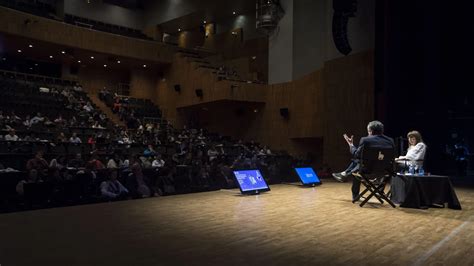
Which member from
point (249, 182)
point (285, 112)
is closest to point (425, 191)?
point (249, 182)

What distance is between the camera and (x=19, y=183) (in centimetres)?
632

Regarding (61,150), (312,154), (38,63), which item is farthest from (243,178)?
(38,63)

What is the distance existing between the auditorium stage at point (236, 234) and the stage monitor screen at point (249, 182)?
3.13 ft

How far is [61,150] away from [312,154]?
964 centimetres

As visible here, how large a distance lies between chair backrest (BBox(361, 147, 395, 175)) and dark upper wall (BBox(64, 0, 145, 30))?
2228 cm

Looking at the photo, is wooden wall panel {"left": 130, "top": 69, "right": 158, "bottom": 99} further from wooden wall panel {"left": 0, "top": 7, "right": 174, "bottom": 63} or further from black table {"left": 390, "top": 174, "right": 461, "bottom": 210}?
black table {"left": 390, "top": 174, "right": 461, "bottom": 210}

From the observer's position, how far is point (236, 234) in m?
4.07

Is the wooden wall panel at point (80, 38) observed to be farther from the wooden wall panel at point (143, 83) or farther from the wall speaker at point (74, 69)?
the wall speaker at point (74, 69)

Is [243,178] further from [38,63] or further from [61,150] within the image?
[38,63]

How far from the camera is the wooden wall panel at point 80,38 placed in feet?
52.8

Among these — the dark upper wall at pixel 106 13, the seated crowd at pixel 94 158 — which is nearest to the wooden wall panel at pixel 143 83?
the seated crowd at pixel 94 158

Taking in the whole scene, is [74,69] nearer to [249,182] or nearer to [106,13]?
[106,13]

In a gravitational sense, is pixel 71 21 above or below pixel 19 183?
above

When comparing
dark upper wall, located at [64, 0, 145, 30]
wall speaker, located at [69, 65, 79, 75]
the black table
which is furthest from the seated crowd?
dark upper wall, located at [64, 0, 145, 30]
